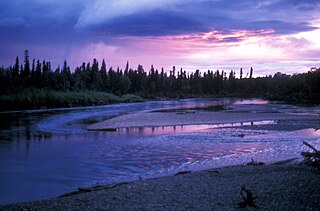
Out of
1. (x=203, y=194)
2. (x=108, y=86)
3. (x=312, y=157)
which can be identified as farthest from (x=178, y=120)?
(x=108, y=86)

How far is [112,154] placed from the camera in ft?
63.4

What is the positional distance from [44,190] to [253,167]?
8.35 metres

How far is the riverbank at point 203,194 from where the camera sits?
9175mm

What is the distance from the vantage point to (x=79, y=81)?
4921 inches

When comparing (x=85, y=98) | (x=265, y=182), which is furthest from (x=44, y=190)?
(x=85, y=98)

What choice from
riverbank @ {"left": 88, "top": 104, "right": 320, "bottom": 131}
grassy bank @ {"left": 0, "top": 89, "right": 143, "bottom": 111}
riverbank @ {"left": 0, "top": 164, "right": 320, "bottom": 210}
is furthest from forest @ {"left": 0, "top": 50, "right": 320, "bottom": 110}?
riverbank @ {"left": 0, "top": 164, "right": 320, "bottom": 210}

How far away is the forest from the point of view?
7009cm

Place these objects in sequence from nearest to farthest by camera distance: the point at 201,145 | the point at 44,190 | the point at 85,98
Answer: the point at 44,190, the point at 201,145, the point at 85,98

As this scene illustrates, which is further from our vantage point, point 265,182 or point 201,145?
point 201,145

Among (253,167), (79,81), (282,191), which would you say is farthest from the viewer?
(79,81)

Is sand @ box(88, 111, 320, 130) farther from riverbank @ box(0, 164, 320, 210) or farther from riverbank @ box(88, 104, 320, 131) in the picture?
riverbank @ box(0, 164, 320, 210)

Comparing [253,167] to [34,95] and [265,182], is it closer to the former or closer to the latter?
[265,182]

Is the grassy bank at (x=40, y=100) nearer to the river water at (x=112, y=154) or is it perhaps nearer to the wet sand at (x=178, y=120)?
the wet sand at (x=178, y=120)

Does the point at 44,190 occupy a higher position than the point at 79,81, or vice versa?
the point at 79,81
